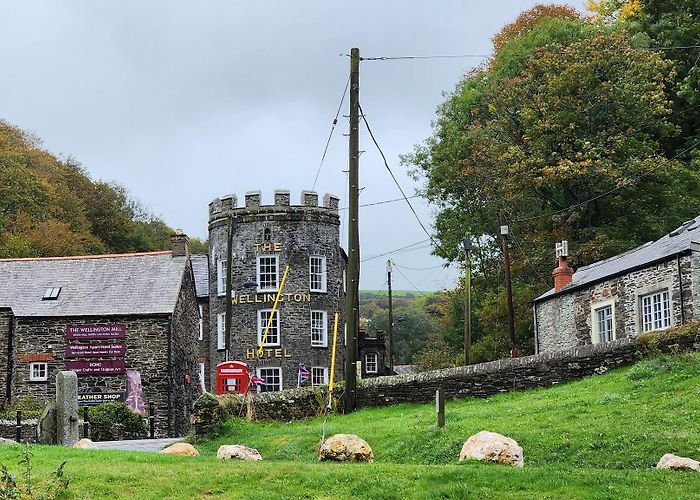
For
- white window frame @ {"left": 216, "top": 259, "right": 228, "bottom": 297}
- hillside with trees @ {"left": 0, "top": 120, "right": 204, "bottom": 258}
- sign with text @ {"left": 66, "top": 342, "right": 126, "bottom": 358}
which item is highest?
hillside with trees @ {"left": 0, "top": 120, "right": 204, "bottom": 258}

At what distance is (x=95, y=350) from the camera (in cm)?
4394

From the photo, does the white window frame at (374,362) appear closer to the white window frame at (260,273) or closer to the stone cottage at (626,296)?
the white window frame at (260,273)

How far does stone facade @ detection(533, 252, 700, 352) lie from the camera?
2997cm

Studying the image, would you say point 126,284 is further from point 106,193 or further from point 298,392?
point 106,193

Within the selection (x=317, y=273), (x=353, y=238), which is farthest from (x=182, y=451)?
(x=317, y=273)

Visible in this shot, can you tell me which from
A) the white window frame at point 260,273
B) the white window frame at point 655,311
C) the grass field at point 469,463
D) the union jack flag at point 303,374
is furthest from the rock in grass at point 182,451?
the white window frame at point 260,273

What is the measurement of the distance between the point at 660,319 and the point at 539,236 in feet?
60.8

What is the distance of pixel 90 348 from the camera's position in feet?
144

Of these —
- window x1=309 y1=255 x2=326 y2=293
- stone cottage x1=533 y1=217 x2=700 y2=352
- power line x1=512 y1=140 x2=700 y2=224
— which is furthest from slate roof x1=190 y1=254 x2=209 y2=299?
stone cottage x1=533 y1=217 x2=700 y2=352

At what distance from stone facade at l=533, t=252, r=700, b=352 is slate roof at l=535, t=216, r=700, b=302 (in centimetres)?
15

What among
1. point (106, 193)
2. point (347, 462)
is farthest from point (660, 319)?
point (106, 193)

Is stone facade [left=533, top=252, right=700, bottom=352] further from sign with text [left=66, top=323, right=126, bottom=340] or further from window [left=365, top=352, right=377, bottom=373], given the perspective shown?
window [left=365, top=352, right=377, bottom=373]

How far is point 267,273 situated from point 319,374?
5.56m

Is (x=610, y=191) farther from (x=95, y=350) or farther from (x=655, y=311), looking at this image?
(x=95, y=350)
